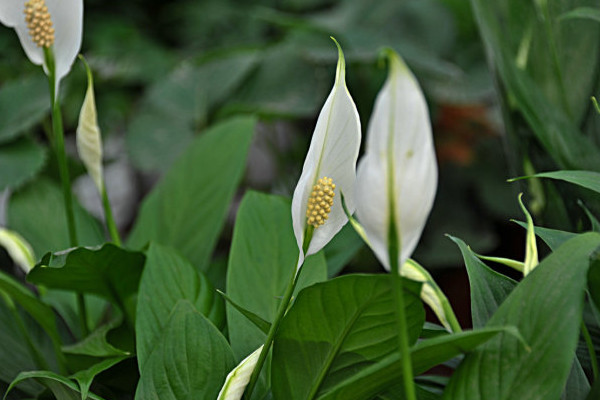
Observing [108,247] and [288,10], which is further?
[288,10]

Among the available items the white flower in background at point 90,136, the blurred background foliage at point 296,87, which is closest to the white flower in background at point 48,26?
the white flower in background at point 90,136

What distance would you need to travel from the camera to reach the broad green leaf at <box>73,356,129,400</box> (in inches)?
12.9

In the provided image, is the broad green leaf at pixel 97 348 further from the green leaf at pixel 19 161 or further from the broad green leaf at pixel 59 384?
the green leaf at pixel 19 161

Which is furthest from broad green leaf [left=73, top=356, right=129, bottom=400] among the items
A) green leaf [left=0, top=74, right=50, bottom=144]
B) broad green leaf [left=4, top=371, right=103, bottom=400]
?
green leaf [left=0, top=74, right=50, bottom=144]

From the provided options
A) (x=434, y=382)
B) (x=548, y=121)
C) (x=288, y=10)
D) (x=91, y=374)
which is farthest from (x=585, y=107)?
(x=288, y=10)

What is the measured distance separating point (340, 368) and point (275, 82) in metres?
0.69

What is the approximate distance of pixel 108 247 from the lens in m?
0.41

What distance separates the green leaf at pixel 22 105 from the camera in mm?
664

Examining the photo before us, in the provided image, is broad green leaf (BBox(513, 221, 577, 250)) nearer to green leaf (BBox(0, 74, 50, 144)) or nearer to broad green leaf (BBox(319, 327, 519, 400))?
broad green leaf (BBox(319, 327, 519, 400))

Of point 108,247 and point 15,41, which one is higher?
point 108,247

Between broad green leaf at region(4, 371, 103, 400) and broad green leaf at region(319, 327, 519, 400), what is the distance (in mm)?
130

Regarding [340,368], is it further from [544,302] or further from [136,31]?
[136,31]

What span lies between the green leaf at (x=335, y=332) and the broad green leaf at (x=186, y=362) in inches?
1.2

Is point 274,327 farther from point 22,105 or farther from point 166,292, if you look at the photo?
point 22,105
